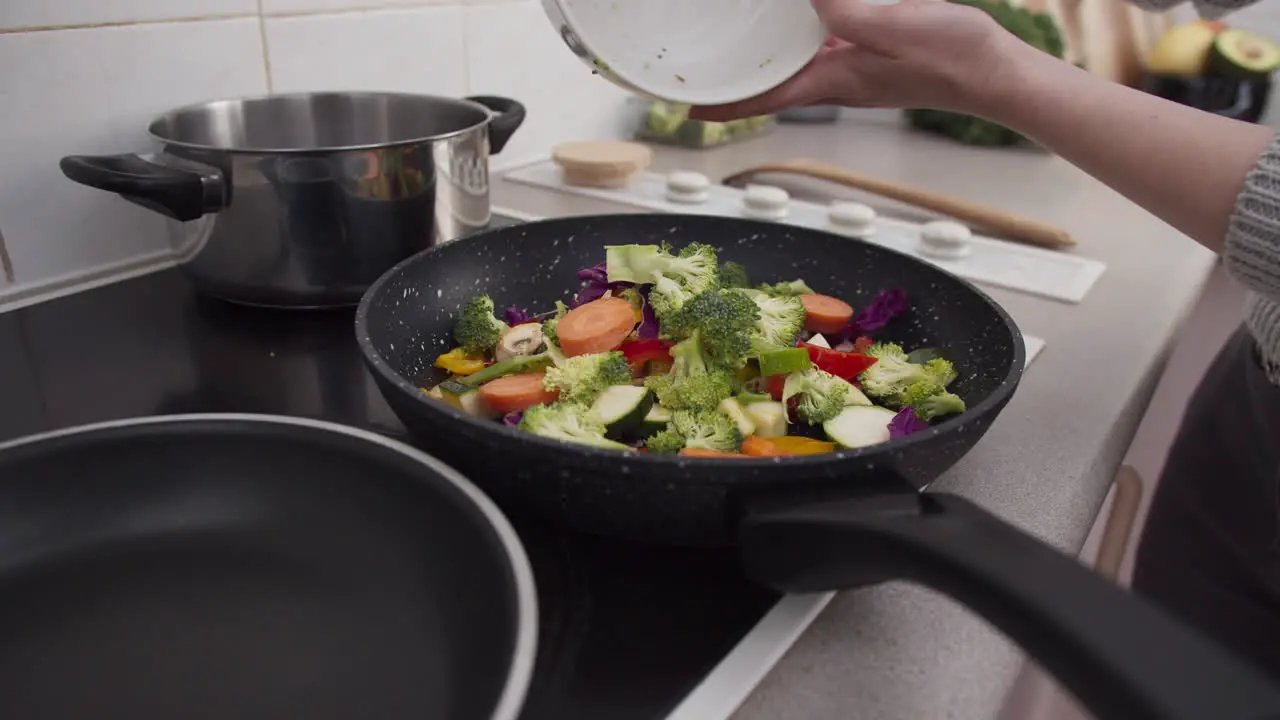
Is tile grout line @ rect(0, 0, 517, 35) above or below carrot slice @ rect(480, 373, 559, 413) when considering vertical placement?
above

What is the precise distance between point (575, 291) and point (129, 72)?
49 centimetres

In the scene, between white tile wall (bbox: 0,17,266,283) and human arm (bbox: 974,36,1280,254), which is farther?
white tile wall (bbox: 0,17,266,283)

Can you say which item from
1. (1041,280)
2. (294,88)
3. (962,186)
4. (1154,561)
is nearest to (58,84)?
(294,88)

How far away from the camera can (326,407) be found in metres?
0.67

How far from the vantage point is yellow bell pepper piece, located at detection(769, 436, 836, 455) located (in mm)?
538

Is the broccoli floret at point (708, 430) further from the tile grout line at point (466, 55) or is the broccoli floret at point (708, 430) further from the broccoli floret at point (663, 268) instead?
the tile grout line at point (466, 55)

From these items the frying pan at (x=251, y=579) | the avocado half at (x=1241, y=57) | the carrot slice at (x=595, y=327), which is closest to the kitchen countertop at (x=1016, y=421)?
the frying pan at (x=251, y=579)

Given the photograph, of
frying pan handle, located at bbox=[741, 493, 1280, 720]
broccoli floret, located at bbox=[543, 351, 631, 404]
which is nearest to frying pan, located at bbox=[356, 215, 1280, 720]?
frying pan handle, located at bbox=[741, 493, 1280, 720]

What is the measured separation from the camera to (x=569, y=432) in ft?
1.69

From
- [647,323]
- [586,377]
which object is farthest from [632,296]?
[586,377]

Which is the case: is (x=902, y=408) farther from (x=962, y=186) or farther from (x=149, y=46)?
(x=962, y=186)

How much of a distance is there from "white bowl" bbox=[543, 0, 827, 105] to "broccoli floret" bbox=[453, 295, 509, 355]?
22cm

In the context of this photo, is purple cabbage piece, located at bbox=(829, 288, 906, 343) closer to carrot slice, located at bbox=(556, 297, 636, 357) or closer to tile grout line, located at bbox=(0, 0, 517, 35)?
carrot slice, located at bbox=(556, 297, 636, 357)

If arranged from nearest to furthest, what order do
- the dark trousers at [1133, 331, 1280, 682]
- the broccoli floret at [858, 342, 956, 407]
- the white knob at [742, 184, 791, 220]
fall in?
the broccoli floret at [858, 342, 956, 407]
the dark trousers at [1133, 331, 1280, 682]
the white knob at [742, 184, 791, 220]
